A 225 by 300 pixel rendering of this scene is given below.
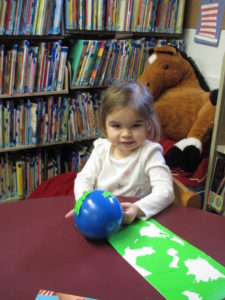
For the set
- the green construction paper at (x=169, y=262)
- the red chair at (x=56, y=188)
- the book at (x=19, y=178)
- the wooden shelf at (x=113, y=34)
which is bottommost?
the book at (x=19, y=178)

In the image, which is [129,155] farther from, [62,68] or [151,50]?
[151,50]

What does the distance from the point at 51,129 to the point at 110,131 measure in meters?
1.14

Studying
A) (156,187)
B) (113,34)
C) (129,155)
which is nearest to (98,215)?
(156,187)

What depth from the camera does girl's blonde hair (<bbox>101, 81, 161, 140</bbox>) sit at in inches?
40.1

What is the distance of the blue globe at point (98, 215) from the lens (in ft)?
2.37

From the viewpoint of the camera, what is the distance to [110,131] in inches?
41.5

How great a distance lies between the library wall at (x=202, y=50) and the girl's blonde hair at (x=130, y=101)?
119 centimetres

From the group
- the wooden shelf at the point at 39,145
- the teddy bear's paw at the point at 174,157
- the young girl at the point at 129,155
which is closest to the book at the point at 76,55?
the wooden shelf at the point at 39,145

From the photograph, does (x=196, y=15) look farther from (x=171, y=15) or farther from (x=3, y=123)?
(x=3, y=123)

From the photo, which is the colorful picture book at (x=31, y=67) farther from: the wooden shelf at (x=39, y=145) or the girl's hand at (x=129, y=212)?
the girl's hand at (x=129, y=212)

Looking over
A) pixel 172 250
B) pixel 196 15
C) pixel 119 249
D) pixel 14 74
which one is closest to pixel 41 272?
pixel 119 249

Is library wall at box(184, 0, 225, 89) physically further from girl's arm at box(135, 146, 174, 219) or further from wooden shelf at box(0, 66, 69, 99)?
girl's arm at box(135, 146, 174, 219)

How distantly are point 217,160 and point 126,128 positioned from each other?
3.00 ft

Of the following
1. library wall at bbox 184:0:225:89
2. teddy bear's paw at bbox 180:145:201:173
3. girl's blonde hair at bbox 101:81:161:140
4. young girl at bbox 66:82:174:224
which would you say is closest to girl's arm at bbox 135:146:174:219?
young girl at bbox 66:82:174:224
